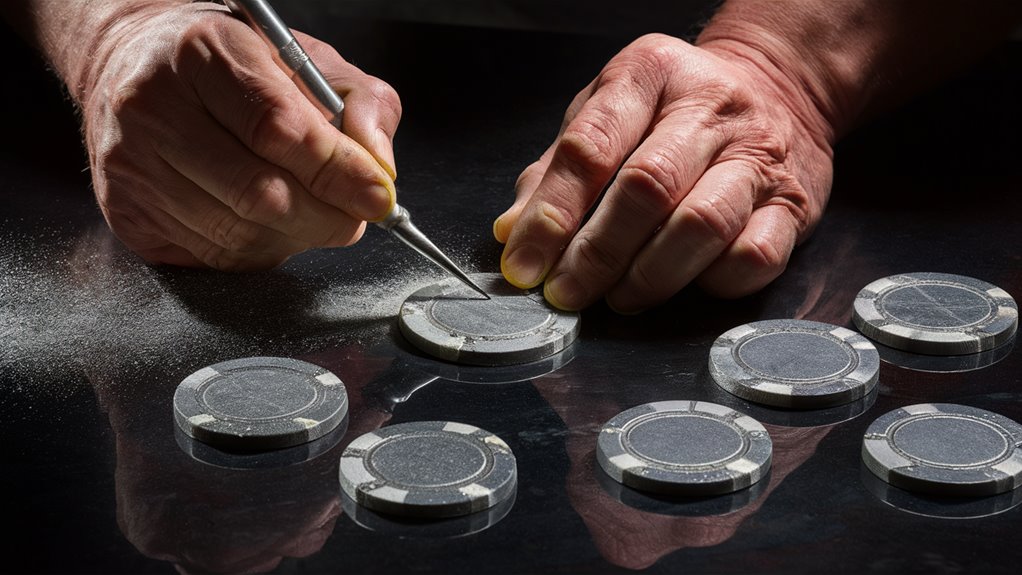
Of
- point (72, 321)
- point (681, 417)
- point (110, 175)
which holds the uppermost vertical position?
point (681, 417)

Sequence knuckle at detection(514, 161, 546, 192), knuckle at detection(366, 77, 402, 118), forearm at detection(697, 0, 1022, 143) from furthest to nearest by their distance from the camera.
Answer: forearm at detection(697, 0, 1022, 143)
knuckle at detection(514, 161, 546, 192)
knuckle at detection(366, 77, 402, 118)

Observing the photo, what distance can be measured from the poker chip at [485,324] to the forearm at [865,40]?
738mm

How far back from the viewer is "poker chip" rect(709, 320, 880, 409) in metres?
1.23

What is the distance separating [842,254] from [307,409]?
851 mm

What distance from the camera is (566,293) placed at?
1.49m

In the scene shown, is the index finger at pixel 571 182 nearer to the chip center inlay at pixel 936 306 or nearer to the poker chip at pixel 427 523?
the chip center inlay at pixel 936 306

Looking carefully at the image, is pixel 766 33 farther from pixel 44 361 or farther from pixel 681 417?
pixel 44 361

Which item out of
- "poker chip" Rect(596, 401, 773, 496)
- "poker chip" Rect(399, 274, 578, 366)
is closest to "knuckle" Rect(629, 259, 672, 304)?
"poker chip" Rect(399, 274, 578, 366)

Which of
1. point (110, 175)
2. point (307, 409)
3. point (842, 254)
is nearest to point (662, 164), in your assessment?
point (842, 254)

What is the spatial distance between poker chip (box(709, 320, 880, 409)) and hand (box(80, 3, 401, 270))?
0.48 m

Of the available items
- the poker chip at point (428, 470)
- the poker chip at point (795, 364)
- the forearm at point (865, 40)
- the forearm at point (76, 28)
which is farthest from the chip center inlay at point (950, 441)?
the forearm at point (76, 28)

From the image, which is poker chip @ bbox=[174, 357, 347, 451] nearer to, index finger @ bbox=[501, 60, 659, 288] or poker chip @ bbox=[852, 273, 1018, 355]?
Result: index finger @ bbox=[501, 60, 659, 288]

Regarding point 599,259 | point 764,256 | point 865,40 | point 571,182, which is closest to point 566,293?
point 599,259

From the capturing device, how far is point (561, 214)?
1.55 m
